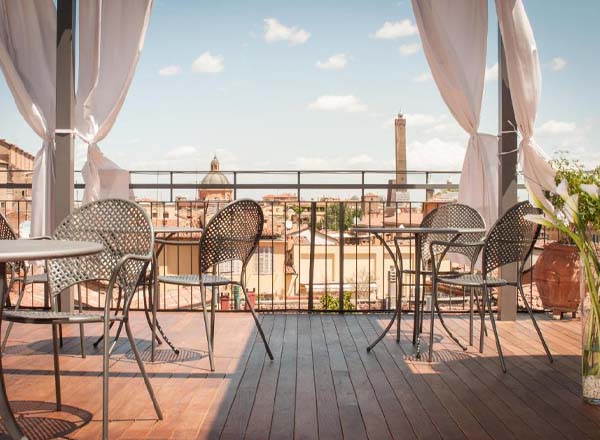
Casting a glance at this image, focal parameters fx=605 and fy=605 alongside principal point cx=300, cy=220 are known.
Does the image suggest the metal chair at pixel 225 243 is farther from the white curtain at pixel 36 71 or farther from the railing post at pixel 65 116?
the white curtain at pixel 36 71

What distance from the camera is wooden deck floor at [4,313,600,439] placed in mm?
2135

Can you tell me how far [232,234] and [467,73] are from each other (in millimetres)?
2309

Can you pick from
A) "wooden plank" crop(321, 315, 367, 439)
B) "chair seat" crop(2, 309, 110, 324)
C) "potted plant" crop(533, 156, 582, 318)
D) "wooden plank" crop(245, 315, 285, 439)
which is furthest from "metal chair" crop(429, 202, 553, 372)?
"chair seat" crop(2, 309, 110, 324)

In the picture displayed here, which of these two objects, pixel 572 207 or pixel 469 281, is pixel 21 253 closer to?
pixel 572 207

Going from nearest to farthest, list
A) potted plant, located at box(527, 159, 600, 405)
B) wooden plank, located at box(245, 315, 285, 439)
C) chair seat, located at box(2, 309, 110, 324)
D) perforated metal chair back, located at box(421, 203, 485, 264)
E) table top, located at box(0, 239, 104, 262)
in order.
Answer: table top, located at box(0, 239, 104, 262) → chair seat, located at box(2, 309, 110, 324) → wooden plank, located at box(245, 315, 285, 439) → potted plant, located at box(527, 159, 600, 405) → perforated metal chair back, located at box(421, 203, 485, 264)

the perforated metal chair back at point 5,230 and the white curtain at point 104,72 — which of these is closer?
the perforated metal chair back at point 5,230

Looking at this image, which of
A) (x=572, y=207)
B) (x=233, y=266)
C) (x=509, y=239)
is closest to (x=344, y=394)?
(x=572, y=207)

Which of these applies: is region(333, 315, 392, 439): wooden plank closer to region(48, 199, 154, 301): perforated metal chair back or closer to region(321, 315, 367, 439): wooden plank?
region(321, 315, 367, 439): wooden plank

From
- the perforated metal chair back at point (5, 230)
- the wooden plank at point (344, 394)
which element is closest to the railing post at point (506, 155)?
the wooden plank at point (344, 394)

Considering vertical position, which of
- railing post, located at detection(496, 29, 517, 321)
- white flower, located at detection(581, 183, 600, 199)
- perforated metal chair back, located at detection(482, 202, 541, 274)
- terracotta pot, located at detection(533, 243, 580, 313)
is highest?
railing post, located at detection(496, 29, 517, 321)

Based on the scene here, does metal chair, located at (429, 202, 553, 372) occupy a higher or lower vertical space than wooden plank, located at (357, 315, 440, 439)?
higher

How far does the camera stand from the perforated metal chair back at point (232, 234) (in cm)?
302

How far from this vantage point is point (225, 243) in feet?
10.2

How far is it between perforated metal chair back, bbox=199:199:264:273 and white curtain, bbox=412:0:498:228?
6.19 ft
